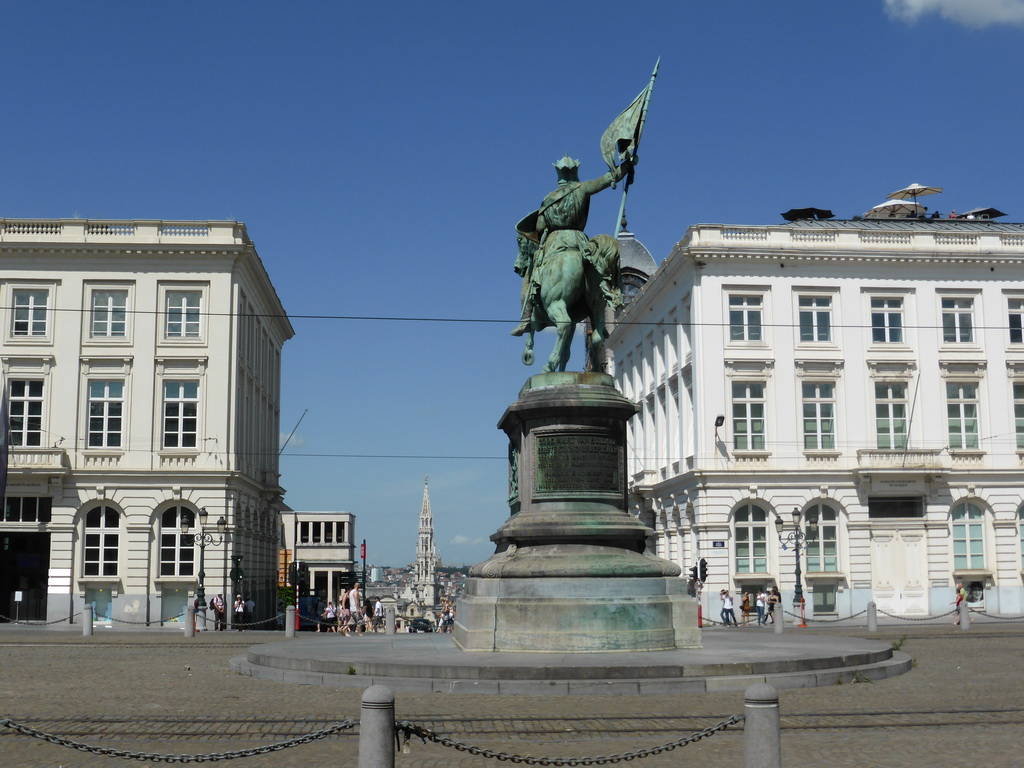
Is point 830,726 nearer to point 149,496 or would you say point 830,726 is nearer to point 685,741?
point 685,741

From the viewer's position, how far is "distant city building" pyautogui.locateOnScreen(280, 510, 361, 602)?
429 ft

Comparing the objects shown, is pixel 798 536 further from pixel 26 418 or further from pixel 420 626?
pixel 26 418

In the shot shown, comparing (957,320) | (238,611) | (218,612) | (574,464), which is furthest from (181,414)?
(574,464)

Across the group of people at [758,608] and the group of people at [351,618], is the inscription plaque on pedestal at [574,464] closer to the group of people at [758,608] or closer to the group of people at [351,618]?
the group of people at [351,618]

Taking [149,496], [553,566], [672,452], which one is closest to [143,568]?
[149,496]

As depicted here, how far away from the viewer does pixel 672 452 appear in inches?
2265

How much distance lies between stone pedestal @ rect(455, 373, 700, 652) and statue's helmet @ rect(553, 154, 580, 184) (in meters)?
3.57

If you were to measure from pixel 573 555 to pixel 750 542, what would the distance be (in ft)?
116

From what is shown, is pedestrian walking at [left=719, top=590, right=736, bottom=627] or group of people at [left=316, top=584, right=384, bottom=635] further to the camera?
pedestrian walking at [left=719, top=590, right=736, bottom=627]

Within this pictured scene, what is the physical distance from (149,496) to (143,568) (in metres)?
2.92

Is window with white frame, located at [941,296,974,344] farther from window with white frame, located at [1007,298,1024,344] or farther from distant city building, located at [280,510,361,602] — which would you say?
distant city building, located at [280,510,361,602]

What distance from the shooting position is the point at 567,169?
782 inches

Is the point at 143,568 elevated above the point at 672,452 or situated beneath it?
situated beneath

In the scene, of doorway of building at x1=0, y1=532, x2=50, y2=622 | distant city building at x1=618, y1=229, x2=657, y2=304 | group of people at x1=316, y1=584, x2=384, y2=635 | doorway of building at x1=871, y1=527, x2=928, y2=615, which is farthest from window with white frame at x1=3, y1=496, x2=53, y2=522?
distant city building at x1=618, y1=229, x2=657, y2=304
